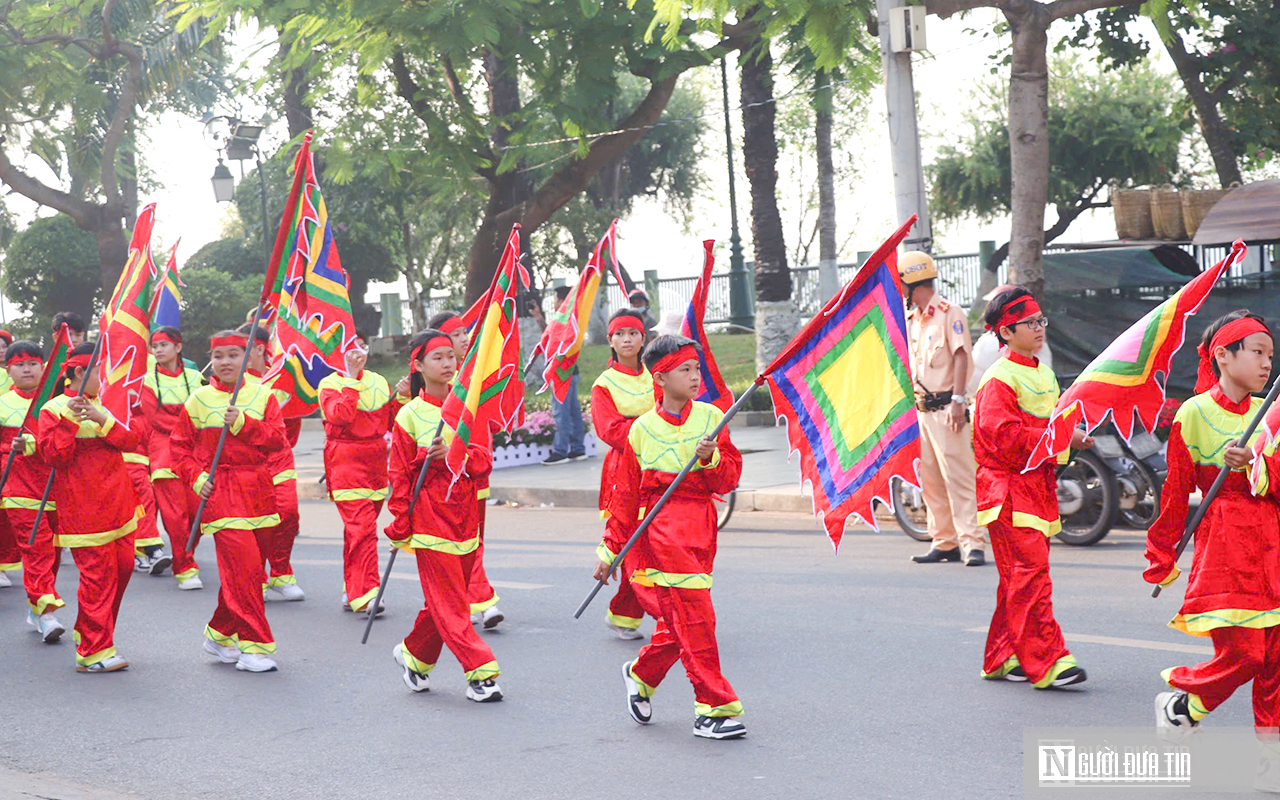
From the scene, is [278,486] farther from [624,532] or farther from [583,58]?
[583,58]

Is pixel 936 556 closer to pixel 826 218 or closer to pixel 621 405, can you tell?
pixel 621 405

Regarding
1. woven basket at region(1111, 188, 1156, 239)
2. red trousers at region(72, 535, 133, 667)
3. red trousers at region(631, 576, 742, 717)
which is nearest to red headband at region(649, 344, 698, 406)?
red trousers at region(631, 576, 742, 717)

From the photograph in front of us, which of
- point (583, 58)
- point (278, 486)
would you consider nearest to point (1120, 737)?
point (278, 486)

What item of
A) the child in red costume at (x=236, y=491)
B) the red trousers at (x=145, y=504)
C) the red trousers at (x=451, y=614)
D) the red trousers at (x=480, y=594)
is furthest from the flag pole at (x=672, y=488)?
the red trousers at (x=145, y=504)

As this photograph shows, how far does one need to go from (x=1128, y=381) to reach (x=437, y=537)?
299 cm

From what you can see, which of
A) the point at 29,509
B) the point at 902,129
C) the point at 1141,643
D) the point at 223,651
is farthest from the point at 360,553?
the point at 902,129

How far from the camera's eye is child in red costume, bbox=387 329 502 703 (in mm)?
6309

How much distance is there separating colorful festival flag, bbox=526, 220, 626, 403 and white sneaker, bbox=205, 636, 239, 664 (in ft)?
8.57

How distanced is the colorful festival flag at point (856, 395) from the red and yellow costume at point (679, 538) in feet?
1.12

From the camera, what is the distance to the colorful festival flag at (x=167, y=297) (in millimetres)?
8422

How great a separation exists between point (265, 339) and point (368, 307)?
1022 inches

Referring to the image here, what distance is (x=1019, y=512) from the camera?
6082 mm

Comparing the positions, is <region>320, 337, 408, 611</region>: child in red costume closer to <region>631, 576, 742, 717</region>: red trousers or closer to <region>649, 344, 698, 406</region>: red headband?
<region>649, 344, 698, 406</region>: red headband

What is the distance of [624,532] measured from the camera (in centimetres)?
584
